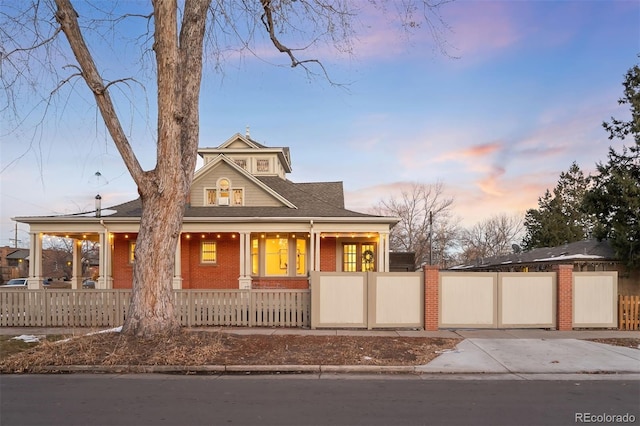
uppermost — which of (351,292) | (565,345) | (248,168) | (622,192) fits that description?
(248,168)

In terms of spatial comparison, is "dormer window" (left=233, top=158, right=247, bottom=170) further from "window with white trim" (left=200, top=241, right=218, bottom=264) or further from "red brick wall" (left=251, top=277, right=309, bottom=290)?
"red brick wall" (left=251, top=277, right=309, bottom=290)

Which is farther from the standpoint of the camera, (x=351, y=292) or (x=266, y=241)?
(x=266, y=241)

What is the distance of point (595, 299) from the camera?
1325cm

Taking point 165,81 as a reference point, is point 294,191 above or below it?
below

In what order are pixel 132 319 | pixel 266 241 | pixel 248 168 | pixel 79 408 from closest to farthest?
pixel 79 408 → pixel 132 319 → pixel 266 241 → pixel 248 168

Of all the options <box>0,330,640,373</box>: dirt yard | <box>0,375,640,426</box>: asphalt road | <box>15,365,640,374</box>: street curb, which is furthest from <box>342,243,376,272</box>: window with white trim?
<box>0,375,640,426</box>: asphalt road

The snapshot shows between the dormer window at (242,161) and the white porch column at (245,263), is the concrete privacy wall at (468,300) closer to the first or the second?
the white porch column at (245,263)

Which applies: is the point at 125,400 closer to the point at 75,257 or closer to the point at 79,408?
the point at 79,408

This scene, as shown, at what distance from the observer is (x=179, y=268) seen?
1970 centimetres

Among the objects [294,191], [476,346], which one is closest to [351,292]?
[476,346]

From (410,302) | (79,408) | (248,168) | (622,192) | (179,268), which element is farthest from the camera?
(248,168)

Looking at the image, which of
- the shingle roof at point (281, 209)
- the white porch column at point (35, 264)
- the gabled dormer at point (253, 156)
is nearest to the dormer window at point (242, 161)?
the gabled dormer at point (253, 156)

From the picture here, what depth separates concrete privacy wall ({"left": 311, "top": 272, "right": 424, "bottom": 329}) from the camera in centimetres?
1309

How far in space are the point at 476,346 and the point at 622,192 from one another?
30.4 feet
